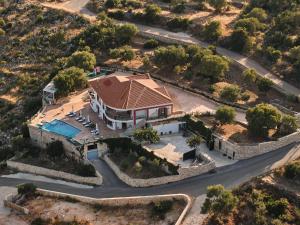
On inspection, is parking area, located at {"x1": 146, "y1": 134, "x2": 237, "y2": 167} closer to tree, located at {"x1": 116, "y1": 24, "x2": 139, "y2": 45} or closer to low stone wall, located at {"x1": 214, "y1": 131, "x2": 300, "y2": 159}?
low stone wall, located at {"x1": 214, "y1": 131, "x2": 300, "y2": 159}

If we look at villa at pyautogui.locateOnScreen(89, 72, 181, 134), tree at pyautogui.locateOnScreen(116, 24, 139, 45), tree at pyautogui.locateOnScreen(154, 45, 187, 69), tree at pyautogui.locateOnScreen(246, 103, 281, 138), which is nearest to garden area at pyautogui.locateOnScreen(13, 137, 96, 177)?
villa at pyautogui.locateOnScreen(89, 72, 181, 134)

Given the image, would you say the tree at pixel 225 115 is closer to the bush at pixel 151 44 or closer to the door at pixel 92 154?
the door at pixel 92 154

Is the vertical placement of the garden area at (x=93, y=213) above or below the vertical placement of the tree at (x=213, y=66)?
below

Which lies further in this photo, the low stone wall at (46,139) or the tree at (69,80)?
the tree at (69,80)

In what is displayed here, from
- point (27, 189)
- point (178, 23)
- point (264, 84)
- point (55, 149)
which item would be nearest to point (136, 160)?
point (55, 149)

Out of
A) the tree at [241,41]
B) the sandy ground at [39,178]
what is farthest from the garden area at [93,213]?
the tree at [241,41]

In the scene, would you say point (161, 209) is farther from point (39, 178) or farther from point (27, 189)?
point (39, 178)

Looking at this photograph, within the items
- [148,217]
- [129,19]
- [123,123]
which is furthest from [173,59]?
[148,217]
